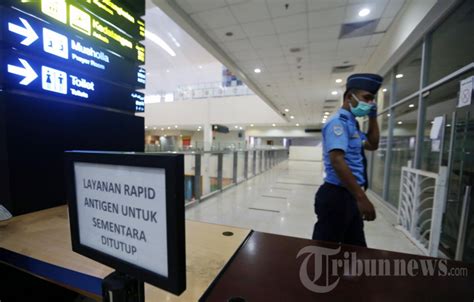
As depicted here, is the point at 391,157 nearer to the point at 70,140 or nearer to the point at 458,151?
the point at 458,151

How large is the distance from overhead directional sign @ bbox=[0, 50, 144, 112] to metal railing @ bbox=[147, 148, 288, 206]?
1093 millimetres

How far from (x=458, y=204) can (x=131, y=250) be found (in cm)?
305

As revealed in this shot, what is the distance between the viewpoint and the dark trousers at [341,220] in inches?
51.8

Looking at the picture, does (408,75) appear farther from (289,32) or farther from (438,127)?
(289,32)

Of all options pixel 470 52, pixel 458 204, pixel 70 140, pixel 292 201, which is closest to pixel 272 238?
pixel 70 140

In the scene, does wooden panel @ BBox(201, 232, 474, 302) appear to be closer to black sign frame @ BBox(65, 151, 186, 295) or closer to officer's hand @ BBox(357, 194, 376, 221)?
black sign frame @ BBox(65, 151, 186, 295)

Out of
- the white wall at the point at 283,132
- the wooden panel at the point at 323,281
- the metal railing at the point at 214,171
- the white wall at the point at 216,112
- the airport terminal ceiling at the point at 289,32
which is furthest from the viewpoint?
the white wall at the point at 283,132

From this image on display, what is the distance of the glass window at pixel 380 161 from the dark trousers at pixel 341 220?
4118 millimetres

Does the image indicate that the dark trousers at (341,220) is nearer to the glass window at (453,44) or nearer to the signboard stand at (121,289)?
the signboard stand at (121,289)

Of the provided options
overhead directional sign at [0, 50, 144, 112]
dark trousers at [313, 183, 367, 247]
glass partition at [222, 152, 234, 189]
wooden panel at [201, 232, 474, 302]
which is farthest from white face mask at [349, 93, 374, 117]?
glass partition at [222, 152, 234, 189]

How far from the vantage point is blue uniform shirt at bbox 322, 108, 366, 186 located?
137cm

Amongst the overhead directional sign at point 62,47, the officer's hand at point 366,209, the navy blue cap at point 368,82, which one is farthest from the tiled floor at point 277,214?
the overhead directional sign at point 62,47

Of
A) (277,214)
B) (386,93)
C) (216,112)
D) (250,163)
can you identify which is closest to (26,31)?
(277,214)

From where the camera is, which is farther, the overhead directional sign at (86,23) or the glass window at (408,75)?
the glass window at (408,75)
